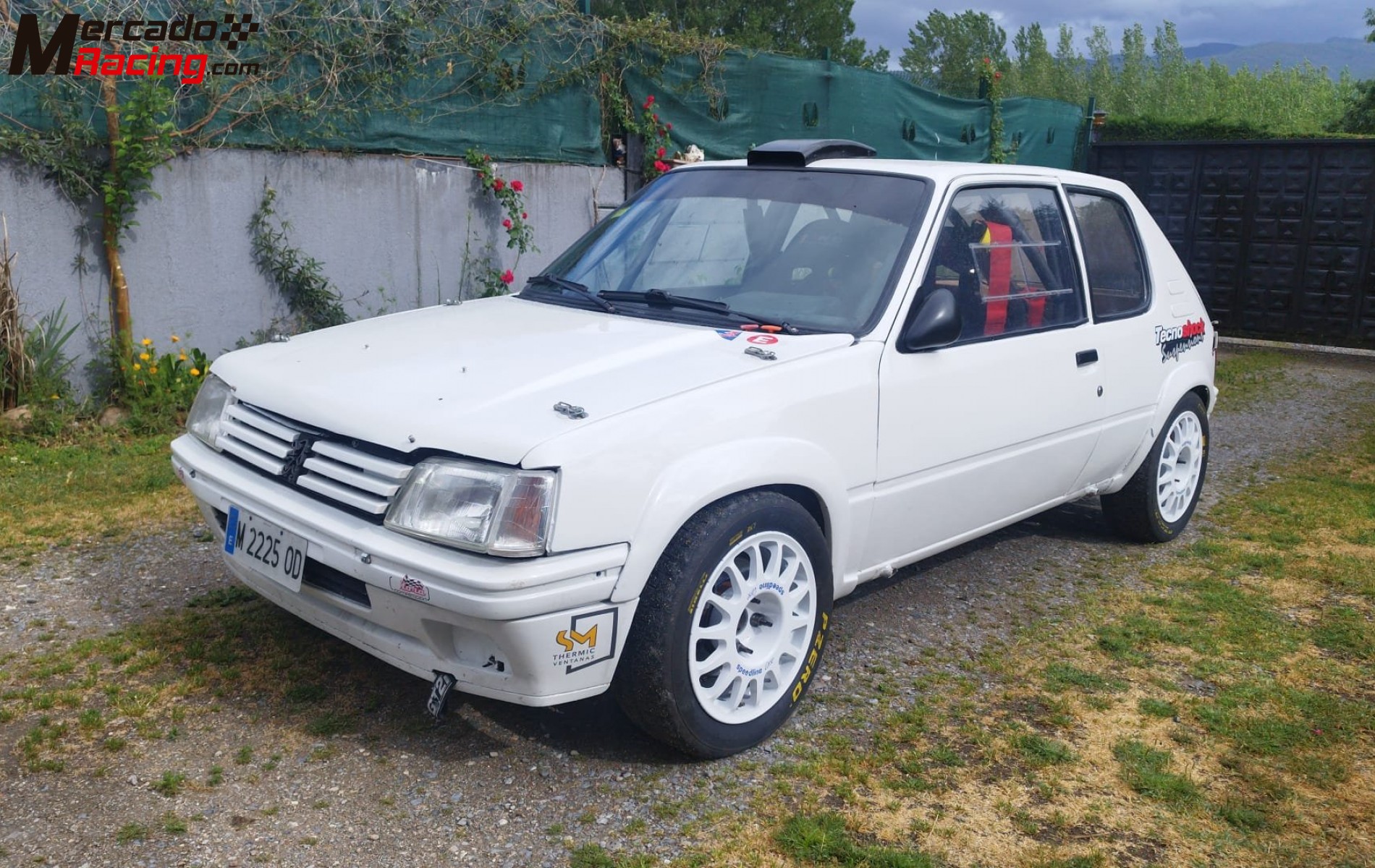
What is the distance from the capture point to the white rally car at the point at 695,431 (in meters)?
2.88

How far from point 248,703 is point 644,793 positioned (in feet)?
4.25

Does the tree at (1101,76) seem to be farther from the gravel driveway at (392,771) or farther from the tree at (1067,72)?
the gravel driveway at (392,771)

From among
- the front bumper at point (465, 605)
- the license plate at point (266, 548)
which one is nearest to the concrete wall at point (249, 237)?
the license plate at point (266, 548)

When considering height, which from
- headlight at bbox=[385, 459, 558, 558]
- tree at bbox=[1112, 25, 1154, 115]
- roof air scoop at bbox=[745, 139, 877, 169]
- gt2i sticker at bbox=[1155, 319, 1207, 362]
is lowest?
headlight at bbox=[385, 459, 558, 558]

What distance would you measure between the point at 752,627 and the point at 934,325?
1137 mm

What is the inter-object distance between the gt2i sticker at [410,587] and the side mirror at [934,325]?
1741 mm

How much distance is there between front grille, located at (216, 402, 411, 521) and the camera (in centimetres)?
Result: 297

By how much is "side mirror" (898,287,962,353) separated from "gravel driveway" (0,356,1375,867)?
115 centimetres

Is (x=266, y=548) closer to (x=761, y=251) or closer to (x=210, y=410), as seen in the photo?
(x=210, y=410)

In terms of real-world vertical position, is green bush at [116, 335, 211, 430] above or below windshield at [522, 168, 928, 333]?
below

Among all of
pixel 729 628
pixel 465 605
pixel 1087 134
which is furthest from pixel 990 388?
pixel 1087 134

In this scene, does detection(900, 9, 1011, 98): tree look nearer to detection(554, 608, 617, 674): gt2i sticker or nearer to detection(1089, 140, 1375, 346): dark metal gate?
detection(1089, 140, 1375, 346): dark metal gate

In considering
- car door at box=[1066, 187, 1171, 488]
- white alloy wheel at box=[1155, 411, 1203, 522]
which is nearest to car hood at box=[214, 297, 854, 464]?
car door at box=[1066, 187, 1171, 488]

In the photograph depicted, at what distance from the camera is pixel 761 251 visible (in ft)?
13.3
